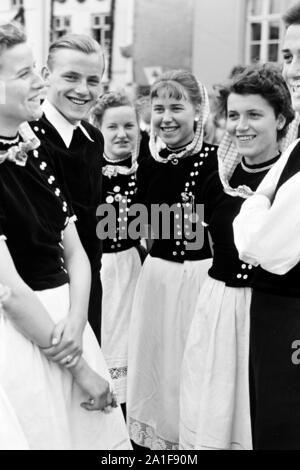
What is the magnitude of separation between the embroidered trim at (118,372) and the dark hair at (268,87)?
1.55 metres

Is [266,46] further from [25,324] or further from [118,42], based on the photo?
[25,324]

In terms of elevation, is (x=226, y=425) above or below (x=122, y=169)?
below

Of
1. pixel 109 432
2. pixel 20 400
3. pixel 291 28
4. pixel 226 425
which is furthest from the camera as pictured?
pixel 226 425

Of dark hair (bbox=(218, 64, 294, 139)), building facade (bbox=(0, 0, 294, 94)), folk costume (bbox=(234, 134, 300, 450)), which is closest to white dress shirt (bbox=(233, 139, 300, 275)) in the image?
folk costume (bbox=(234, 134, 300, 450))

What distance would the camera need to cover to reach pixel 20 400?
76.0 inches

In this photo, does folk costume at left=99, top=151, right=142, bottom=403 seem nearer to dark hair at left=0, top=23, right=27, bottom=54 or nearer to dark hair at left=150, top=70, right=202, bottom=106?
dark hair at left=150, top=70, right=202, bottom=106

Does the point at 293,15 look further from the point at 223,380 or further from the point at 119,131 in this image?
the point at 119,131

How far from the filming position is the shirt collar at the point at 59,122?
288 centimetres

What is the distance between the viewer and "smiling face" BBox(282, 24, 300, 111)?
223 cm

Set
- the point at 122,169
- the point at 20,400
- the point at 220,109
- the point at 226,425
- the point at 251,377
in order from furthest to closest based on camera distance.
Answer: the point at 122,169, the point at 220,109, the point at 226,425, the point at 251,377, the point at 20,400

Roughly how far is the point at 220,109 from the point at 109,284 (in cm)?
118

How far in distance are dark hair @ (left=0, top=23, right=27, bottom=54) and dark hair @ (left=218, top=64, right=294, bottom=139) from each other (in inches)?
45.8

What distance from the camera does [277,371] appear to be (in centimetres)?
221
